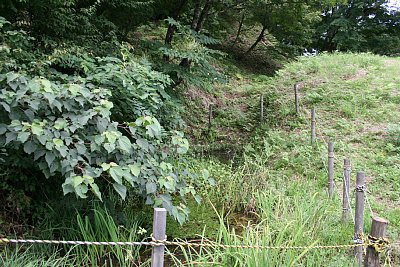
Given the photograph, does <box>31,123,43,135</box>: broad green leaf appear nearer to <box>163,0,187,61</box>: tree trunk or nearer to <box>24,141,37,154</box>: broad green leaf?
<box>24,141,37,154</box>: broad green leaf

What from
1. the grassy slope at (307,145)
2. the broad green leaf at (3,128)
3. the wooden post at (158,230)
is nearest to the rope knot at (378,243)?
the grassy slope at (307,145)

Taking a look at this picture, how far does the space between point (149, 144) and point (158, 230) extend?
1.60 metres

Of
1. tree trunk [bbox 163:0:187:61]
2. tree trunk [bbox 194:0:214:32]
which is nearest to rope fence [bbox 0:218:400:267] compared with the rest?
tree trunk [bbox 163:0:187:61]

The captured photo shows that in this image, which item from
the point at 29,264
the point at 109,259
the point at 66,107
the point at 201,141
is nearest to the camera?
the point at 29,264

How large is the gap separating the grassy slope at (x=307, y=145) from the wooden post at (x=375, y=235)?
521 millimetres

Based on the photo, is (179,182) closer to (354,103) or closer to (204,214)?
(204,214)

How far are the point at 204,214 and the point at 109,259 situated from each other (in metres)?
1.60

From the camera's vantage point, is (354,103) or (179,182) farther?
(354,103)

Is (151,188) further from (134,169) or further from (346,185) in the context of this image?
(346,185)

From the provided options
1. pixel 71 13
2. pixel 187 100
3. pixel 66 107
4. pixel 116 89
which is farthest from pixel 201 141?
pixel 66 107

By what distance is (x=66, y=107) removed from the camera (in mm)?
2736

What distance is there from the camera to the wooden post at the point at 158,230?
174cm

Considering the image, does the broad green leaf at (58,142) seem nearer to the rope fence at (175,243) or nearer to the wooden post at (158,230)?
the rope fence at (175,243)

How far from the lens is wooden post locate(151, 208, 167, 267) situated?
174cm
